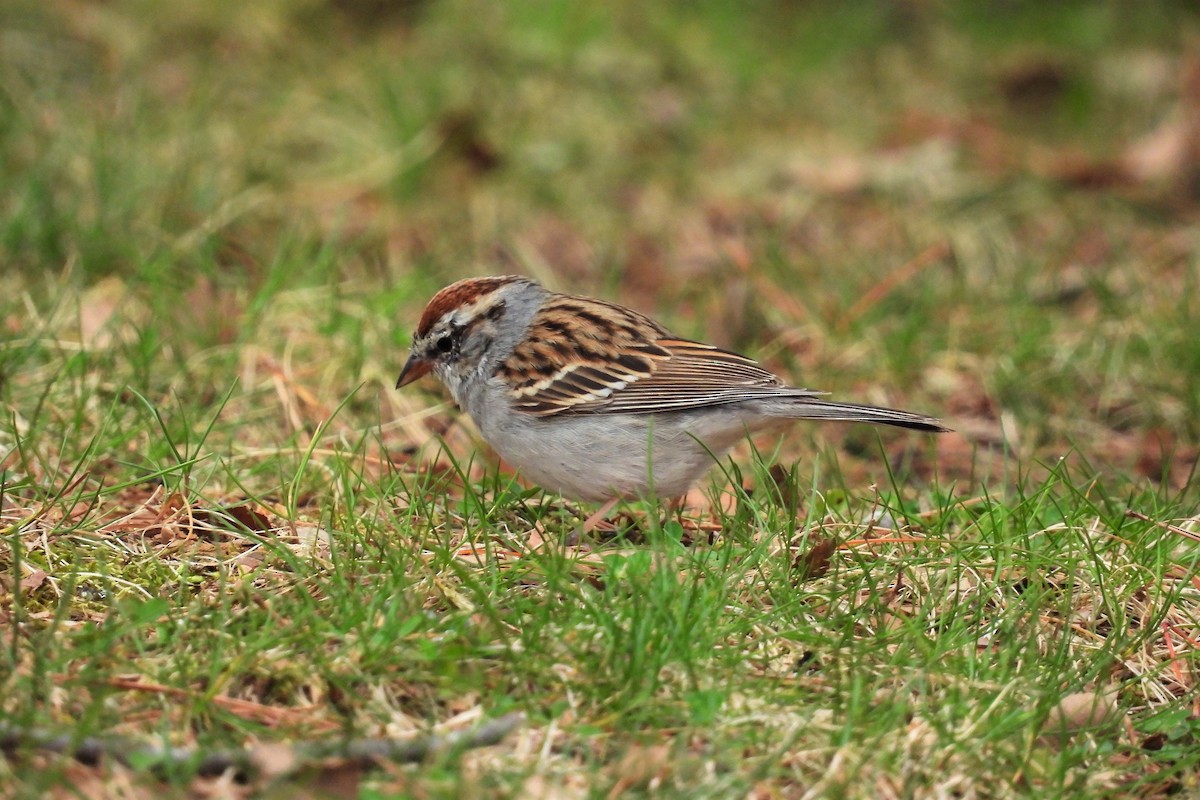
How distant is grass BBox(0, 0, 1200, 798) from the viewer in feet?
11.0

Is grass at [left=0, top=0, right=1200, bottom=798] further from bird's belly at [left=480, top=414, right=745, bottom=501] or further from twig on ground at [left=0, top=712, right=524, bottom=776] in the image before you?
bird's belly at [left=480, top=414, right=745, bottom=501]

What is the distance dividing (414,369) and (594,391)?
0.80 metres

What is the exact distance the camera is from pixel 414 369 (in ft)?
17.1

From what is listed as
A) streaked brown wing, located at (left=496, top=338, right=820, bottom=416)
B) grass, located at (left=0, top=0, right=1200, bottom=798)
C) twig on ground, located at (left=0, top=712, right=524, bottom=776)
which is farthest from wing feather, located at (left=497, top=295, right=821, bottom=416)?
twig on ground, located at (left=0, top=712, right=524, bottom=776)

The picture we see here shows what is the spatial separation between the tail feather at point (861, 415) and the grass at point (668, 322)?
0.66 ft

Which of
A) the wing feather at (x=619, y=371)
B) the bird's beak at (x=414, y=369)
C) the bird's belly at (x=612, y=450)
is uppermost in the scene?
Answer: the wing feather at (x=619, y=371)

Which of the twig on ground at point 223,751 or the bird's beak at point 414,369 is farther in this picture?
the bird's beak at point 414,369

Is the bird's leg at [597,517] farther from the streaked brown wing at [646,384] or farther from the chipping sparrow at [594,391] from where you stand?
the streaked brown wing at [646,384]

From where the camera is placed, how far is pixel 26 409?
16.4 ft

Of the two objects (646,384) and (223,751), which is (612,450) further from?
(223,751)

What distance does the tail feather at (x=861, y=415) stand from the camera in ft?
14.5

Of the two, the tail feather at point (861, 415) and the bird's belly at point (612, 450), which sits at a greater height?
the tail feather at point (861, 415)

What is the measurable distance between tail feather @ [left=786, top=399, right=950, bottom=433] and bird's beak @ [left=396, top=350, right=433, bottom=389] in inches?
53.2

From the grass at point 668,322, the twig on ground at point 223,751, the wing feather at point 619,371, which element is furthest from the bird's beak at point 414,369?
the twig on ground at point 223,751
